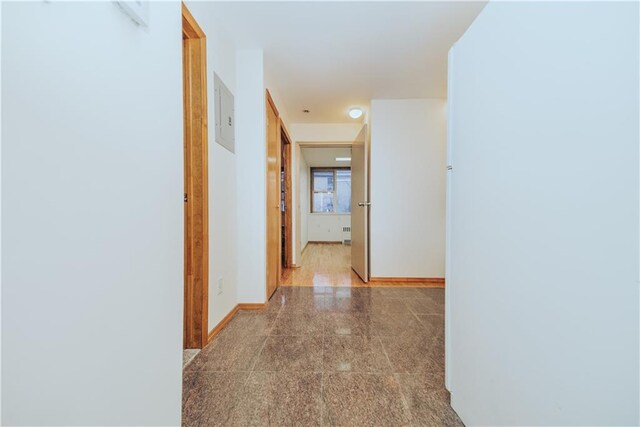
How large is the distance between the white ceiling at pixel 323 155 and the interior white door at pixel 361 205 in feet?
6.10

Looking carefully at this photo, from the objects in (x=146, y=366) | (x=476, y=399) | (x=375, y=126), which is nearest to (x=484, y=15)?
(x=476, y=399)

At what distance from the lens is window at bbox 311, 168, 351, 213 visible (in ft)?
24.2

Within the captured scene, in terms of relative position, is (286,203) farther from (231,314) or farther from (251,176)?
(231,314)

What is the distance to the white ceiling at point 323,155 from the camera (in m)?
5.54

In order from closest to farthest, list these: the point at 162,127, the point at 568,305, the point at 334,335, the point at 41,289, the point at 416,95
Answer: the point at 41,289 → the point at 568,305 → the point at 162,127 → the point at 334,335 → the point at 416,95

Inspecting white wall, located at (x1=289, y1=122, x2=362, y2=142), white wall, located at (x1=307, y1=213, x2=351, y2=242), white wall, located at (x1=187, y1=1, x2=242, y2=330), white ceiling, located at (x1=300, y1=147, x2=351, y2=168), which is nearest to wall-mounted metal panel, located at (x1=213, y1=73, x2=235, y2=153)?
white wall, located at (x1=187, y1=1, x2=242, y2=330)

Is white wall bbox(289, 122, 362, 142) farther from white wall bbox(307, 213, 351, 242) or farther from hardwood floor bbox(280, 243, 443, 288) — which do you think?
white wall bbox(307, 213, 351, 242)

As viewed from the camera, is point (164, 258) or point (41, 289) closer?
point (41, 289)

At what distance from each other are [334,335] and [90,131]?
5.53 ft

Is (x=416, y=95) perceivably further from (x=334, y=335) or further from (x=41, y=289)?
(x=41, y=289)

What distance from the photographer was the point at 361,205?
129 inches

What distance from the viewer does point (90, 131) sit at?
0.52 meters

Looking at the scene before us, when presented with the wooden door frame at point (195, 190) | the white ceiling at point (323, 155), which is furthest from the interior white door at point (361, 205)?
the wooden door frame at point (195, 190)

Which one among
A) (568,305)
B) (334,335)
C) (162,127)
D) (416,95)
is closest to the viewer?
(568,305)
